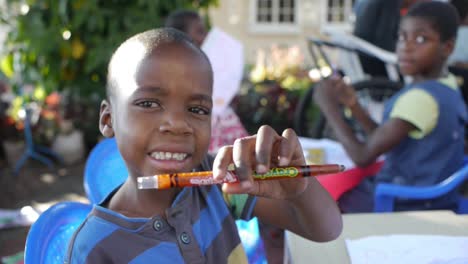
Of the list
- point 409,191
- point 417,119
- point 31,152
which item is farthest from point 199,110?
point 31,152

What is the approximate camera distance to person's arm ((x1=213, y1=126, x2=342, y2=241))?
844 millimetres

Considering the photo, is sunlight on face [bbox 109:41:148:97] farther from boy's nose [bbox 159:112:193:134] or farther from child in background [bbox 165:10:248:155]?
child in background [bbox 165:10:248:155]

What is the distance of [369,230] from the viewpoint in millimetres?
1310

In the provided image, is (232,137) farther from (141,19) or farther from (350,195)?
(141,19)

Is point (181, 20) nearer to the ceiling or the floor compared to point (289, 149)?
nearer to the floor

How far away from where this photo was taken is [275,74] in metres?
6.31

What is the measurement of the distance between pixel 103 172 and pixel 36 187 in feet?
8.72

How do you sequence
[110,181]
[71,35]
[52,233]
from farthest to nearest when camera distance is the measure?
[71,35], [110,181], [52,233]

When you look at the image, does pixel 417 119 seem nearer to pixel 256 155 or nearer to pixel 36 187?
pixel 256 155

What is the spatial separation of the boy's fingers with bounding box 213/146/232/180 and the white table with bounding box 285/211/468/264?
0.42 meters

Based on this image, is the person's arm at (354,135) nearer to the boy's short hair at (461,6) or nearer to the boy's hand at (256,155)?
the boy's hand at (256,155)

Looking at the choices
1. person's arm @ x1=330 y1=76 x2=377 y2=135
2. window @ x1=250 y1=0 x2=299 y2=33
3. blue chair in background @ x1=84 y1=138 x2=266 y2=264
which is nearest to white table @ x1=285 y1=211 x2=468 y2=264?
blue chair in background @ x1=84 y1=138 x2=266 y2=264

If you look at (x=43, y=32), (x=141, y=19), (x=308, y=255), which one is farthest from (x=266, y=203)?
(x=43, y=32)

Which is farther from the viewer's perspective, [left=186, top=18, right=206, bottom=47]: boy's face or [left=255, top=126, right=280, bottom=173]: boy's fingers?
[left=186, top=18, right=206, bottom=47]: boy's face
